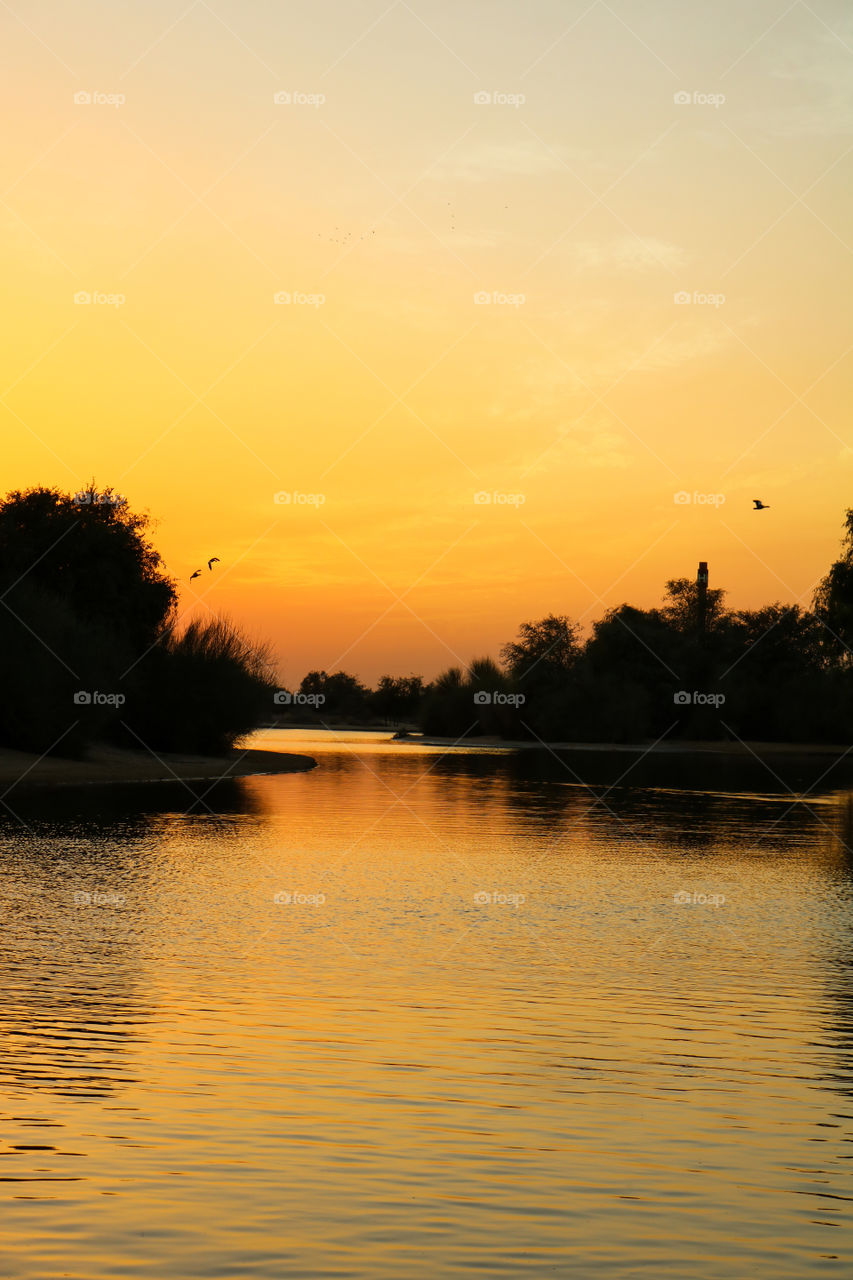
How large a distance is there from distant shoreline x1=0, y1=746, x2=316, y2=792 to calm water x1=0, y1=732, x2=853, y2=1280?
25.5 m

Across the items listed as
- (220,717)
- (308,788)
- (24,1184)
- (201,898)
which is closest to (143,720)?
(220,717)

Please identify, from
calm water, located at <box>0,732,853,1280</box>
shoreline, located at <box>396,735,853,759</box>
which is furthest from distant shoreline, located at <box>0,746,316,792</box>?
shoreline, located at <box>396,735,853,759</box>

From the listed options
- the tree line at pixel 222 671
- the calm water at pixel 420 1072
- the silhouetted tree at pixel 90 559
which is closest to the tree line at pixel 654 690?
the tree line at pixel 222 671

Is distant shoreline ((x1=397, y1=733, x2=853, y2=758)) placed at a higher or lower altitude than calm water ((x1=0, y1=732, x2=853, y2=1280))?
higher

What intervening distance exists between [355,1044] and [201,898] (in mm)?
9391

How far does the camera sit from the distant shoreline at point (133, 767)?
160 ft

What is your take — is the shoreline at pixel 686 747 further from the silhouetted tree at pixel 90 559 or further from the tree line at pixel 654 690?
the silhouetted tree at pixel 90 559

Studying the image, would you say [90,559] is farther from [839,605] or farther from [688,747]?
[688,747]

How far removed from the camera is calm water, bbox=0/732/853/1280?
6770mm

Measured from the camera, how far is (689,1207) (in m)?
7.32

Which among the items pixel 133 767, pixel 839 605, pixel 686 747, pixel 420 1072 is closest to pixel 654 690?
pixel 686 747

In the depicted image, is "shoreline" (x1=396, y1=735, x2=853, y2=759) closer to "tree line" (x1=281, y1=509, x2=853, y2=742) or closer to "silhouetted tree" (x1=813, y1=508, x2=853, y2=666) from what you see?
"tree line" (x1=281, y1=509, x2=853, y2=742)

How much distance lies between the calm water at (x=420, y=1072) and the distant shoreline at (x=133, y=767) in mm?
25474

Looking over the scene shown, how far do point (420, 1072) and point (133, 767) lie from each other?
48.8 meters
